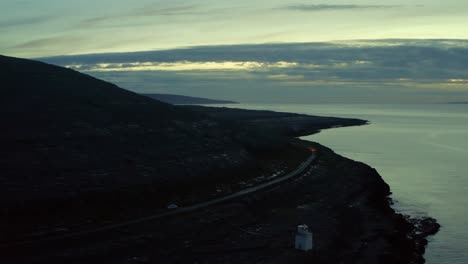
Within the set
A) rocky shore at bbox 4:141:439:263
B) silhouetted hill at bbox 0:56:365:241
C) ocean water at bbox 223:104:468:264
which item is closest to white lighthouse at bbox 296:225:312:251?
rocky shore at bbox 4:141:439:263

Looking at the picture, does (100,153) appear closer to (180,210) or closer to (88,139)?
(88,139)

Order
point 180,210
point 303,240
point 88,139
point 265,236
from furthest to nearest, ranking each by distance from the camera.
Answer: point 88,139 → point 180,210 → point 265,236 → point 303,240

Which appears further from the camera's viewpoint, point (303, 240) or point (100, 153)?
point (100, 153)

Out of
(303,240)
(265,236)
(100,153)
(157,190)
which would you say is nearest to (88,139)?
(100,153)

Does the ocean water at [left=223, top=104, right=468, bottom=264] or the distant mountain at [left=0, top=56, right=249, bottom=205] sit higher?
the distant mountain at [left=0, top=56, right=249, bottom=205]

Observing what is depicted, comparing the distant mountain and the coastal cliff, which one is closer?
the coastal cliff

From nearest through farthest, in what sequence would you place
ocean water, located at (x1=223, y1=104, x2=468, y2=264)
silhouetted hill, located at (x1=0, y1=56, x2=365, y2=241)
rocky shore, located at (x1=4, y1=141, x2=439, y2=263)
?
1. rocky shore, located at (x1=4, y1=141, x2=439, y2=263)
2. ocean water, located at (x1=223, y1=104, x2=468, y2=264)
3. silhouetted hill, located at (x1=0, y1=56, x2=365, y2=241)

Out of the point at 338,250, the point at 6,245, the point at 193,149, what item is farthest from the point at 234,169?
the point at 6,245

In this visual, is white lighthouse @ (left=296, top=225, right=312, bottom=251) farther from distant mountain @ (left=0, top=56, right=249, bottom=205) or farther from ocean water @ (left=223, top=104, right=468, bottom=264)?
distant mountain @ (left=0, top=56, right=249, bottom=205)

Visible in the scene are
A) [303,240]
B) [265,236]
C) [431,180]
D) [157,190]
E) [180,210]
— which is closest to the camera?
[303,240]

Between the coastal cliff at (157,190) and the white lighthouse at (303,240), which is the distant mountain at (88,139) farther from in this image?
the white lighthouse at (303,240)

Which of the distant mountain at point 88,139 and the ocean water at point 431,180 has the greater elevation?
the distant mountain at point 88,139

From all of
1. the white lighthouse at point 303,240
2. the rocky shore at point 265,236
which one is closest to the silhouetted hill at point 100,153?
the rocky shore at point 265,236

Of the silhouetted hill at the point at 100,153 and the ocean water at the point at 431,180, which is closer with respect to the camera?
the ocean water at the point at 431,180
